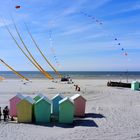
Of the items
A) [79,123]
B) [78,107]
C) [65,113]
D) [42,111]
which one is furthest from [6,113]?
[78,107]

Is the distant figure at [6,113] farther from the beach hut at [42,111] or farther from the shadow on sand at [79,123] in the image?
the shadow on sand at [79,123]

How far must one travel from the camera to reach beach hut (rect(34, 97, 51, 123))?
18.8 m

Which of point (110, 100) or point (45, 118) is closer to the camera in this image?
point (45, 118)

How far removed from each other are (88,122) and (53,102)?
270 cm

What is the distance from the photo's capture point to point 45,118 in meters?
18.9

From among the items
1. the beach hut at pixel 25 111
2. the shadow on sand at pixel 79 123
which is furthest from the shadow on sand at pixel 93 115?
the beach hut at pixel 25 111

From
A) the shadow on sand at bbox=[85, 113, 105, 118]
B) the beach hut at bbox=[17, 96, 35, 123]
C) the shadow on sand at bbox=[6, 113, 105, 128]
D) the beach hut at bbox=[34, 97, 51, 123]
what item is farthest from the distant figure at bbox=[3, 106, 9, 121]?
the shadow on sand at bbox=[85, 113, 105, 118]

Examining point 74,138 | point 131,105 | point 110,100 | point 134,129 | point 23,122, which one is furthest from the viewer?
point 110,100

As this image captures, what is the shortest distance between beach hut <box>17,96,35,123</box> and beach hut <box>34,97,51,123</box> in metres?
0.29

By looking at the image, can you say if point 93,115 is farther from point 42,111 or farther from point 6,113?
point 6,113

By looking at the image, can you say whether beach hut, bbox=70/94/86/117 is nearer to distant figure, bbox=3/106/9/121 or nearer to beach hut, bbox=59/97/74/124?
beach hut, bbox=59/97/74/124

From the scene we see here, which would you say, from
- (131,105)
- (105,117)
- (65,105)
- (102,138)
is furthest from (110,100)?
(102,138)

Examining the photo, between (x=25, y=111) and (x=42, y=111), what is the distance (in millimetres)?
941

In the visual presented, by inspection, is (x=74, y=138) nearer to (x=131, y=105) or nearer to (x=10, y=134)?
(x=10, y=134)
